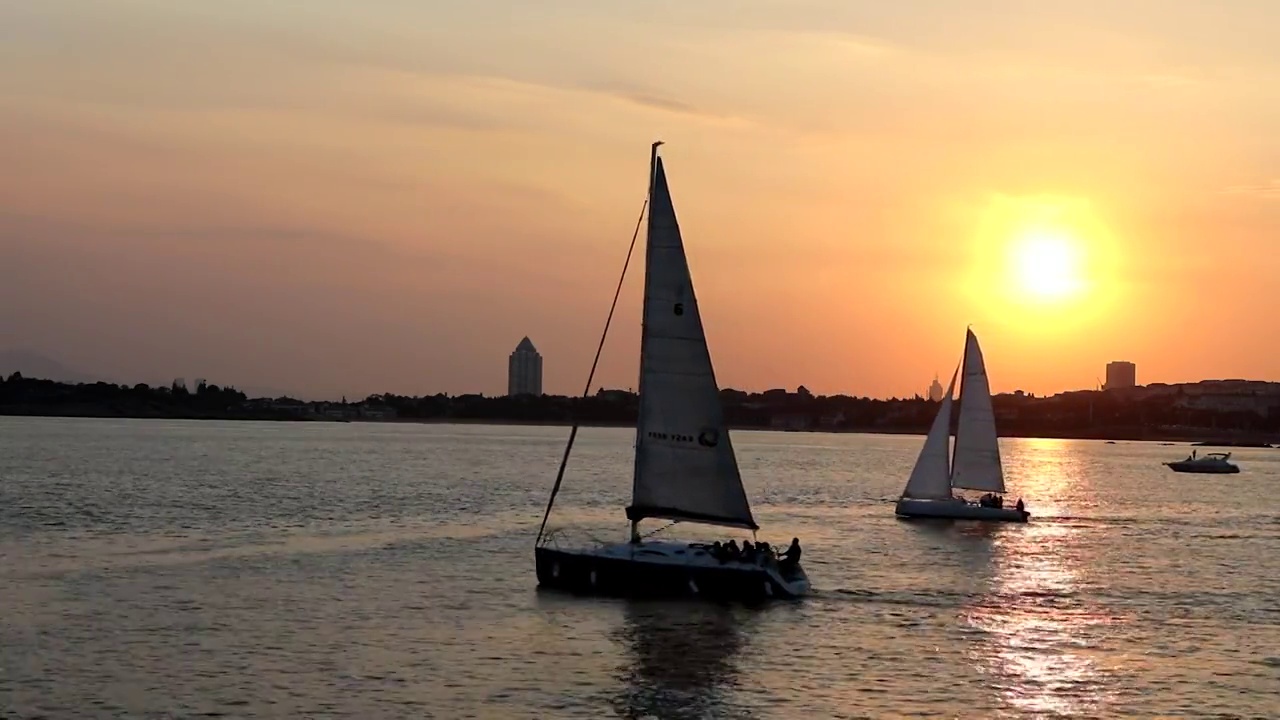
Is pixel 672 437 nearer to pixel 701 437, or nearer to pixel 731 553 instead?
pixel 701 437

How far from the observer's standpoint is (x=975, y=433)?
8450cm

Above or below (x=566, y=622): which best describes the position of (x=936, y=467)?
above

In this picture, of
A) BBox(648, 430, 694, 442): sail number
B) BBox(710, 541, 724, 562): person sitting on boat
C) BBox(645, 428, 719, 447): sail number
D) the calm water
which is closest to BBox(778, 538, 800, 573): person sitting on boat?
the calm water

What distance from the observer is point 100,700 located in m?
32.7

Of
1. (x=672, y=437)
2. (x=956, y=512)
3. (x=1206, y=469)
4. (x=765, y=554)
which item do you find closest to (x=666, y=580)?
Answer: (x=765, y=554)

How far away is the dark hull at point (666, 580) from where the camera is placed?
151 feet

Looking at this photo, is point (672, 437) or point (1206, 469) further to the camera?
point (1206, 469)

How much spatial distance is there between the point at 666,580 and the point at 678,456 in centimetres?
368

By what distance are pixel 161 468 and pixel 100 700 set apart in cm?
9913

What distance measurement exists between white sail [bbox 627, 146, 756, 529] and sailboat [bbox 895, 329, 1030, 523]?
38.3 meters

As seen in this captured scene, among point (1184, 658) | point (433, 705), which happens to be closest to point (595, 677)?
point (433, 705)

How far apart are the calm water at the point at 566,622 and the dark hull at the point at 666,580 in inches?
→ 24.6

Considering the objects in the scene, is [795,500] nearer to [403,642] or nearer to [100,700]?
[403,642]

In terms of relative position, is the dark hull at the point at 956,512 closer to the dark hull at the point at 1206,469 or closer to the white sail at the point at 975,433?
the white sail at the point at 975,433
